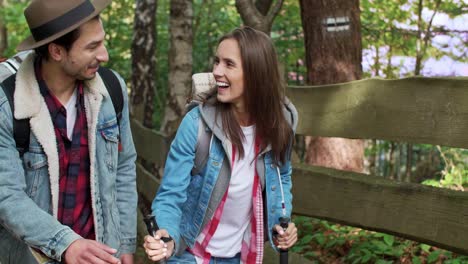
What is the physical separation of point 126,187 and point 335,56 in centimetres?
276

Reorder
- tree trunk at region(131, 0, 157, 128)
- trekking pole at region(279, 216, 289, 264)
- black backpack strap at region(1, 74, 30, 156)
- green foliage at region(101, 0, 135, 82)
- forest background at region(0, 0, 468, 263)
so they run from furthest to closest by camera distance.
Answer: green foliage at region(101, 0, 135, 82)
tree trunk at region(131, 0, 157, 128)
forest background at region(0, 0, 468, 263)
trekking pole at region(279, 216, 289, 264)
black backpack strap at region(1, 74, 30, 156)

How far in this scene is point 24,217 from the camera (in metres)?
2.33

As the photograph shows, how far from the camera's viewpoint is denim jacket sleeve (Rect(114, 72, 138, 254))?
9.32 feet

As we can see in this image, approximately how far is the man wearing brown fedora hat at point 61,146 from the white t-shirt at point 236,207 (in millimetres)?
455

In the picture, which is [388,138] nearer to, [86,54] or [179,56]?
[86,54]

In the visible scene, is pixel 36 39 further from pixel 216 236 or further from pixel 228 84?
pixel 216 236

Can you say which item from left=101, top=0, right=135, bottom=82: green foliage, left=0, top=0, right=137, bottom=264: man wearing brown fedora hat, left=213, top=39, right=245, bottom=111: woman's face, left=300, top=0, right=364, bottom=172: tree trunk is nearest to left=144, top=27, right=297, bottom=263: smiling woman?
left=213, top=39, right=245, bottom=111: woman's face

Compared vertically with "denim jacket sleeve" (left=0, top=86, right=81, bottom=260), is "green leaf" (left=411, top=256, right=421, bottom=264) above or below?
below

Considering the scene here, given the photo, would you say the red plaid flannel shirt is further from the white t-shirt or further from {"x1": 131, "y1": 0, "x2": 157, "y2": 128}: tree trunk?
{"x1": 131, "y1": 0, "x2": 157, "y2": 128}: tree trunk

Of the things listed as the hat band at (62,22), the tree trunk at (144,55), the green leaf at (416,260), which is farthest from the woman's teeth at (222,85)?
the tree trunk at (144,55)

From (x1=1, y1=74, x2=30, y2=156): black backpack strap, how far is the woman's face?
2.80 feet

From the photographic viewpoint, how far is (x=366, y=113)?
3.71 m

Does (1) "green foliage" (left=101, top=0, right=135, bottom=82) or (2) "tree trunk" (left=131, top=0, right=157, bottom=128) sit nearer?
(2) "tree trunk" (left=131, top=0, right=157, bottom=128)

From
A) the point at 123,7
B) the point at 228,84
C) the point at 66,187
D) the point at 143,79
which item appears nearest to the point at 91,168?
the point at 66,187
